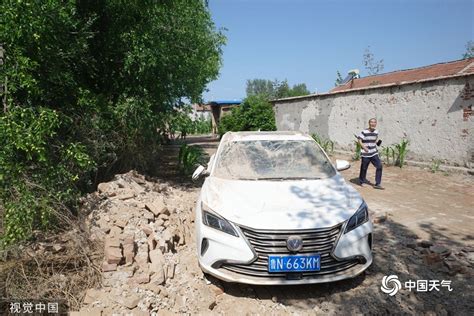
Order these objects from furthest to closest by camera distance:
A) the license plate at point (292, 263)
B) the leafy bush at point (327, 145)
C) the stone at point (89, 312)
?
the leafy bush at point (327, 145), the license plate at point (292, 263), the stone at point (89, 312)

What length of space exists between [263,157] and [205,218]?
4.41 feet

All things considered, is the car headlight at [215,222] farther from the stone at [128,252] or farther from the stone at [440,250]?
the stone at [440,250]

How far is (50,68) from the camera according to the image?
4.69 metres

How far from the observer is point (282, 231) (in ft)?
10.0

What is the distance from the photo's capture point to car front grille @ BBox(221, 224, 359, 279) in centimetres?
306

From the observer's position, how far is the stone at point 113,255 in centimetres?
351

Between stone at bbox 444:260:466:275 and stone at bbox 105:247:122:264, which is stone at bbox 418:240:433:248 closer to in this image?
stone at bbox 444:260:466:275

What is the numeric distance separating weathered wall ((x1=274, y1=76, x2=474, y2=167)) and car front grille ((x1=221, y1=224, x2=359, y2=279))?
7482 mm

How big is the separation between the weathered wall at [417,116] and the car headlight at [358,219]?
22.6ft

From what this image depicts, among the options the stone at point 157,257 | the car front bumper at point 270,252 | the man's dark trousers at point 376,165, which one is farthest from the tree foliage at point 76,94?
the man's dark trousers at point 376,165

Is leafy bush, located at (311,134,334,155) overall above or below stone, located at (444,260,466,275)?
above

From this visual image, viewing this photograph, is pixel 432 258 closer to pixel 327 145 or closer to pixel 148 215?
pixel 148 215

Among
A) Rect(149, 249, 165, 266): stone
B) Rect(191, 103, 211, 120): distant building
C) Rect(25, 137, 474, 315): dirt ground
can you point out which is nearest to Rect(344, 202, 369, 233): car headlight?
Rect(25, 137, 474, 315): dirt ground

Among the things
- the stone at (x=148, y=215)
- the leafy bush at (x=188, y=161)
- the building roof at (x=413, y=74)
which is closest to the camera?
the stone at (x=148, y=215)
